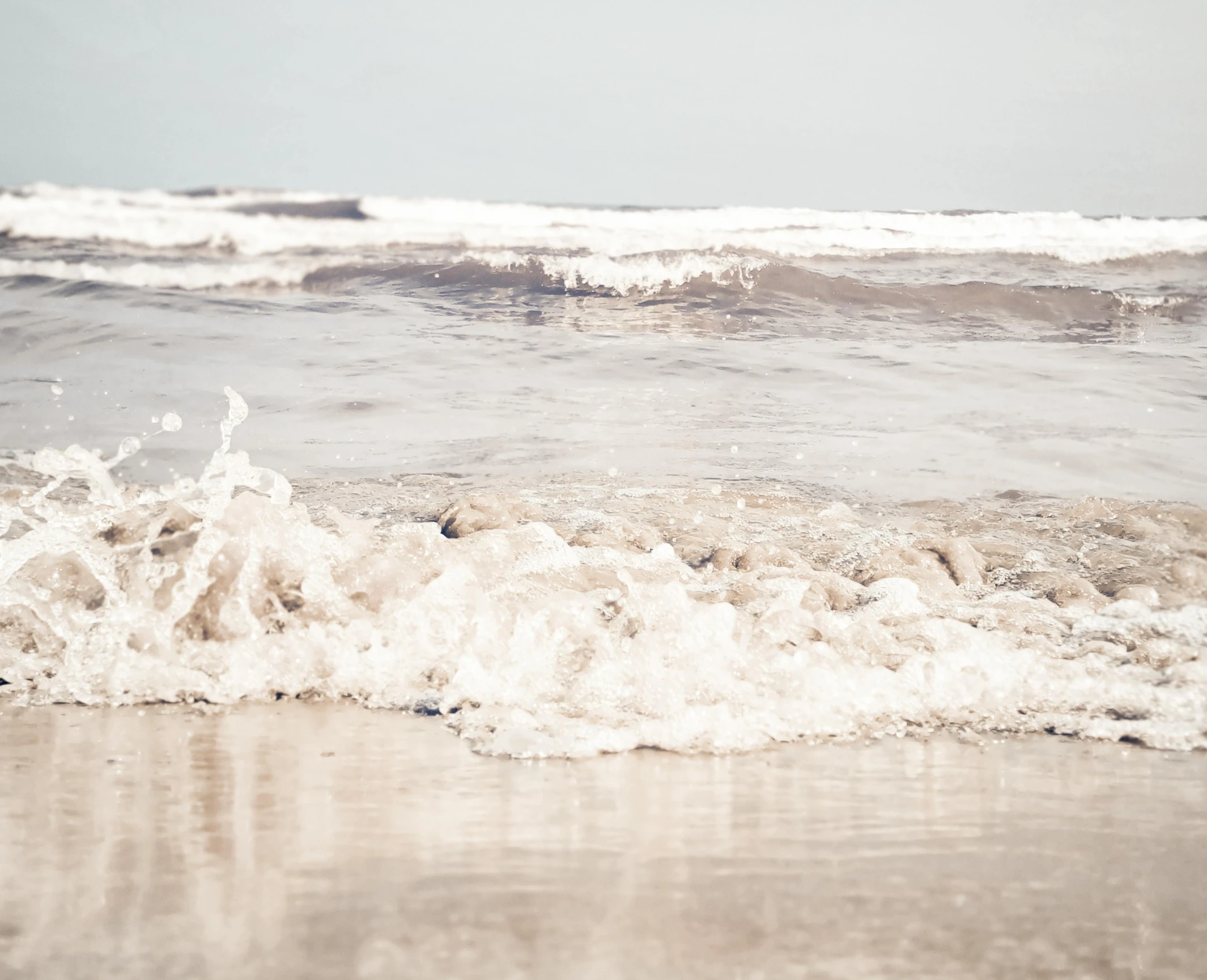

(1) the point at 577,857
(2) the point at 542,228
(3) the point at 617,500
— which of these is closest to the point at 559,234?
(2) the point at 542,228

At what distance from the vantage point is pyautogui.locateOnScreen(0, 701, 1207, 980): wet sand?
1163 mm

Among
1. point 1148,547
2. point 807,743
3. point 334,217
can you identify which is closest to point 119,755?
point 807,743

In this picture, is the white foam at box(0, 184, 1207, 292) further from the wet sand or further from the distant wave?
the wet sand

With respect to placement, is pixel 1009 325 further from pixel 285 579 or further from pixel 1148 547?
pixel 285 579

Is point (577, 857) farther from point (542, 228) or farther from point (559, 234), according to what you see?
point (542, 228)

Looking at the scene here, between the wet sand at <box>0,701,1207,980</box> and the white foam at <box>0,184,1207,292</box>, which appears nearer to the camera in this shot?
the wet sand at <box>0,701,1207,980</box>

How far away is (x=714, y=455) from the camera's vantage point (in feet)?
13.5

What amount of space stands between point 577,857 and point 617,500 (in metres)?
2.23

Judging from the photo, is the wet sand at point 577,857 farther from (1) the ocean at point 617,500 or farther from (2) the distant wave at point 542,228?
(2) the distant wave at point 542,228

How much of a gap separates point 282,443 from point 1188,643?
3.45 meters

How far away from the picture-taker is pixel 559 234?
13758 mm

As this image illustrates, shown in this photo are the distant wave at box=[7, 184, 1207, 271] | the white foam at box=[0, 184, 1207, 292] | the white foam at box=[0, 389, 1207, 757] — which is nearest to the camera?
the white foam at box=[0, 389, 1207, 757]

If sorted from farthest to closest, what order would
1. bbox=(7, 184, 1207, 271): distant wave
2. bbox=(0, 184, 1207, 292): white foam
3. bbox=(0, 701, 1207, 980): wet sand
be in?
bbox=(7, 184, 1207, 271): distant wave < bbox=(0, 184, 1207, 292): white foam < bbox=(0, 701, 1207, 980): wet sand

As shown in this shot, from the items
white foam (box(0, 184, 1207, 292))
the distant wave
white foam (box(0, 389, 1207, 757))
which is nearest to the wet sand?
white foam (box(0, 389, 1207, 757))
